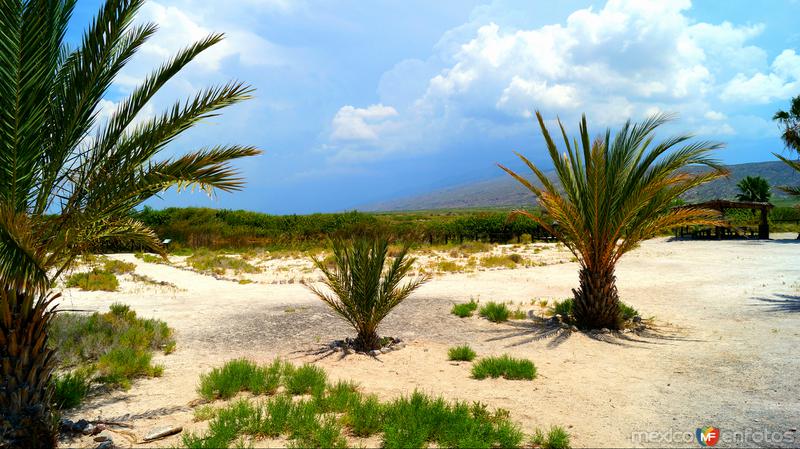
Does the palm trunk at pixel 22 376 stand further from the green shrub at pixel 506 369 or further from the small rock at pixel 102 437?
the green shrub at pixel 506 369

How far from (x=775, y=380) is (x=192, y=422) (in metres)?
6.59

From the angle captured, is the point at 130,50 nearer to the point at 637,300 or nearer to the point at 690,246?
the point at 637,300

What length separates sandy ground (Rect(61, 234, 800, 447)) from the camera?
4.52 metres

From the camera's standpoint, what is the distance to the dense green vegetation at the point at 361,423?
3.86 metres

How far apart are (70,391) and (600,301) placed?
8.07 metres

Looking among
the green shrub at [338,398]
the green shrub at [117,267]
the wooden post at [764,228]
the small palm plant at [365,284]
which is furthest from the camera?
the wooden post at [764,228]

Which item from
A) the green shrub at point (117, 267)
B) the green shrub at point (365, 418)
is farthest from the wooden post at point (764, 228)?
the green shrub at point (117, 267)

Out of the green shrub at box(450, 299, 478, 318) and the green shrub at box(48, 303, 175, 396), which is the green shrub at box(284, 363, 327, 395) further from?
the green shrub at box(450, 299, 478, 318)

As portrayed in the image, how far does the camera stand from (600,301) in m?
8.39

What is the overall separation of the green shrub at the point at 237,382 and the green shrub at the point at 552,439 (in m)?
2.98

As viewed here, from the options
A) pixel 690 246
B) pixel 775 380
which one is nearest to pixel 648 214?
pixel 775 380

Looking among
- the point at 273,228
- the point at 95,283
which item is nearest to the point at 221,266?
the point at 95,283

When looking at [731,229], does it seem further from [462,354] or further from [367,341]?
[367,341]

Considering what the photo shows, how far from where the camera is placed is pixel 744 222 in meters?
33.5
